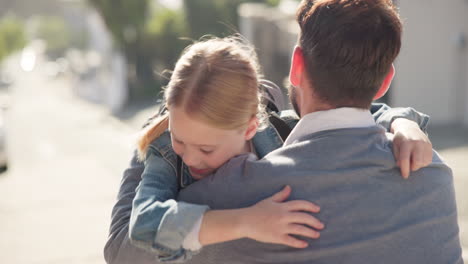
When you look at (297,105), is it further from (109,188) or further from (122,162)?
(122,162)

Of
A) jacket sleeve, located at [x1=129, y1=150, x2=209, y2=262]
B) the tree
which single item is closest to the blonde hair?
jacket sleeve, located at [x1=129, y1=150, x2=209, y2=262]

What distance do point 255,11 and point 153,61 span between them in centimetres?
1596

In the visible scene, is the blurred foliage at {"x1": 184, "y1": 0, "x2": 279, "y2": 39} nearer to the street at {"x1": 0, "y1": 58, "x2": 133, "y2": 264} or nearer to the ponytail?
the street at {"x1": 0, "y1": 58, "x2": 133, "y2": 264}

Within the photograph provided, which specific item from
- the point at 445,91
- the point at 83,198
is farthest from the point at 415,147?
the point at 445,91

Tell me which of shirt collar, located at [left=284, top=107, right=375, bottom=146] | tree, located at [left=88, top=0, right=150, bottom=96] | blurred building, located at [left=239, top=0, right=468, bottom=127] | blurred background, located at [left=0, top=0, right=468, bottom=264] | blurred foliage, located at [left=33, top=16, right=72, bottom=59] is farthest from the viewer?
blurred foliage, located at [left=33, top=16, right=72, bottom=59]

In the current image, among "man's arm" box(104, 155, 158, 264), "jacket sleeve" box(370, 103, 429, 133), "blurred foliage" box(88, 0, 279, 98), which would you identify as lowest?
"blurred foliage" box(88, 0, 279, 98)

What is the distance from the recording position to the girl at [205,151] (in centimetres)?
161

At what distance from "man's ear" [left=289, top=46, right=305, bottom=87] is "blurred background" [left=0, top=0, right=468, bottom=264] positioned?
0.44 m

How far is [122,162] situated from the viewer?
14992 mm

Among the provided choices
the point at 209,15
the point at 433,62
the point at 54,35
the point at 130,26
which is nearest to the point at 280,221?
the point at 433,62

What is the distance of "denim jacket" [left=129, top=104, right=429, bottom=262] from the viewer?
162cm

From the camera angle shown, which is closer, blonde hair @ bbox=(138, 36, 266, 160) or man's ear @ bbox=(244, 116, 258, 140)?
blonde hair @ bbox=(138, 36, 266, 160)

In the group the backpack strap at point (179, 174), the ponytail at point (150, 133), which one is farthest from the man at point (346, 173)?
the ponytail at point (150, 133)

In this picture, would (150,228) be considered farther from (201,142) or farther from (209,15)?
(209,15)
